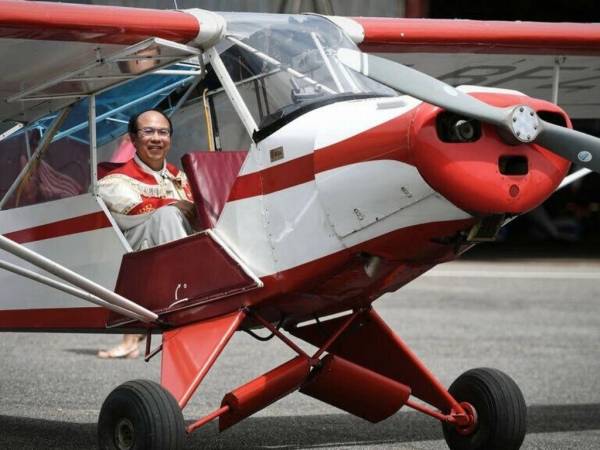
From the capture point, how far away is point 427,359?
1112 centimetres

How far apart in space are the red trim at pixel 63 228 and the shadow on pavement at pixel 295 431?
3.65ft

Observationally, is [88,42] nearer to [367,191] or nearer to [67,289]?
[67,289]

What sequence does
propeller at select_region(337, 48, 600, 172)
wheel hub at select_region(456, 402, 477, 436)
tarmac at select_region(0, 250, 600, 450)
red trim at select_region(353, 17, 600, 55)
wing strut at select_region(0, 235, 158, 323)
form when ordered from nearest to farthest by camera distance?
propeller at select_region(337, 48, 600, 172) → wing strut at select_region(0, 235, 158, 323) → wheel hub at select_region(456, 402, 477, 436) → tarmac at select_region(0, 250, 600, 450) → red trim at select_region(353, 17, 600, 55)

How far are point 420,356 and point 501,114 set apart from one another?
6150mm

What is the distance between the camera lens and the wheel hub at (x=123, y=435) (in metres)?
6.11

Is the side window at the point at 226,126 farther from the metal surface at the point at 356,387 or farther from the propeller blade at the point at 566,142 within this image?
the propeller blade at the point at 566,142

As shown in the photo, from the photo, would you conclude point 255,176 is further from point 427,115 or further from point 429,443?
point 429,443

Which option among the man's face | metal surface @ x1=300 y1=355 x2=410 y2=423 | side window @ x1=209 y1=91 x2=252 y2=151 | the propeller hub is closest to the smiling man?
the man's face

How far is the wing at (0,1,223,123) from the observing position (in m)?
6.41

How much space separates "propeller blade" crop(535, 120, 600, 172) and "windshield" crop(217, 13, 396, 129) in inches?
37.3

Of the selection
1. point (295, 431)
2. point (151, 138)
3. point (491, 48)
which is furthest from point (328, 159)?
point (491, 48)

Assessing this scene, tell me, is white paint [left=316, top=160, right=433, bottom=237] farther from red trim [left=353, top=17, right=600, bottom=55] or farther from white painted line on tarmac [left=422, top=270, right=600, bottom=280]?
white painted line on tarmac [left=422, top=270, right=600, bottom=280]

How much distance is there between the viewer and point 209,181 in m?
6.57

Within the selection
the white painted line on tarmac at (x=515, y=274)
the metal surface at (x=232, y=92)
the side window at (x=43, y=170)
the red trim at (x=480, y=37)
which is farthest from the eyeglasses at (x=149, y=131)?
the white painted line on tarmac at (x=515, y=274)
